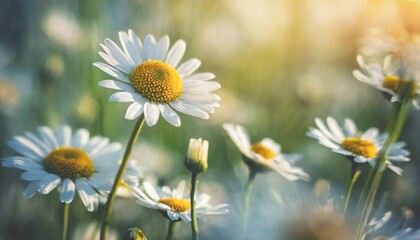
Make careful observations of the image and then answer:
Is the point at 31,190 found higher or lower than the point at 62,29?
lower

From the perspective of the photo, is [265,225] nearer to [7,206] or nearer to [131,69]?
[131,69]

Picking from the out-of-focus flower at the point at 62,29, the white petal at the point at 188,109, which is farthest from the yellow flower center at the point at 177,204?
the out-of-focus flower at the point at 62,29

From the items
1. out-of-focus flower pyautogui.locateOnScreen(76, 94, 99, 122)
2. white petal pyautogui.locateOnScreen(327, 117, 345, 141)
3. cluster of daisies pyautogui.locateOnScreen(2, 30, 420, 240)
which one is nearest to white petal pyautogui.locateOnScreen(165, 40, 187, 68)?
cluster of daisies pyautogui.locateOnScreen(2, 30, 420, 240)

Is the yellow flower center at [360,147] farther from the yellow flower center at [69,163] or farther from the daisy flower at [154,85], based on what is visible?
the yellow flower center at [69,163]

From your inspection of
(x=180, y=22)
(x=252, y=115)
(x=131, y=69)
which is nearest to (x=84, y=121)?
(x=180, y=22)

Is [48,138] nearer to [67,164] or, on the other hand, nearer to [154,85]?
[67,164]

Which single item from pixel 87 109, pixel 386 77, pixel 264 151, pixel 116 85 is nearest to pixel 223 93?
pixel 87 109

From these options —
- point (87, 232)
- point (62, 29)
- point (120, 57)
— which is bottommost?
point (87, 232)
